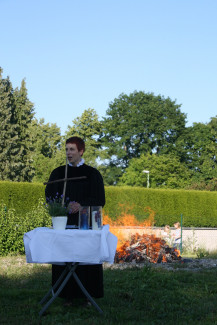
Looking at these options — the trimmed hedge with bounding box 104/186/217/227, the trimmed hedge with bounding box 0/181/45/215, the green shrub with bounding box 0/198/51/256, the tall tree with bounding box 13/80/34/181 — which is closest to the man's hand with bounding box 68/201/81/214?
the green shrub with bounding box 0/198/51/256

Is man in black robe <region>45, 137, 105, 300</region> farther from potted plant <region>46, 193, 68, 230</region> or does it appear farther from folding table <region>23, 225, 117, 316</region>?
folding table <region>23, 225, 117, 316</region>

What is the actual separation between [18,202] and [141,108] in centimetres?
3139

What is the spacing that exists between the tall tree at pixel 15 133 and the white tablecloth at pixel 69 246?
3724 centimetres

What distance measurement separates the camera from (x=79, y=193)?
5.80 metres

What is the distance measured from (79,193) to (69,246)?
78 cm

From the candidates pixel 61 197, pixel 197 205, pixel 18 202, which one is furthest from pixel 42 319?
pixel 197 205

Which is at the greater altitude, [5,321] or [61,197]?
[61,197]

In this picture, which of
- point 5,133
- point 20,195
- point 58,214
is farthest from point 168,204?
point 58,214

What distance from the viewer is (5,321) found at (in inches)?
216

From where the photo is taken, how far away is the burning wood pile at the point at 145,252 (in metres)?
11.1

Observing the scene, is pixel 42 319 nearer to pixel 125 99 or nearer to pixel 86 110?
pixel 86 110

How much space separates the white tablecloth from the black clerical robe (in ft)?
1.73

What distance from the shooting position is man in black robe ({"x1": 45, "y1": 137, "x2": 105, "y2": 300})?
5742 mm

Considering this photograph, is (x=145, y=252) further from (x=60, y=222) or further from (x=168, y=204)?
(x=168, y=204)
